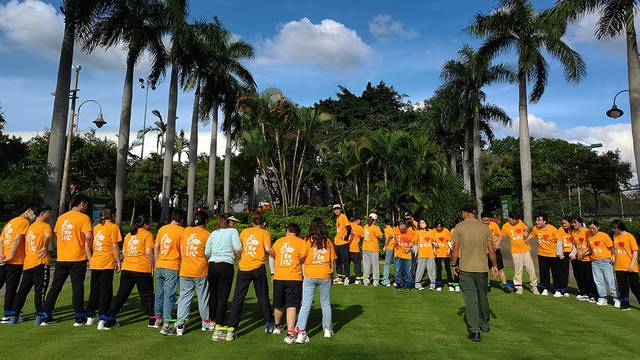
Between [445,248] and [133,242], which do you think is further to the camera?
[445,248]

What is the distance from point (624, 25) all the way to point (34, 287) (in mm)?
19062

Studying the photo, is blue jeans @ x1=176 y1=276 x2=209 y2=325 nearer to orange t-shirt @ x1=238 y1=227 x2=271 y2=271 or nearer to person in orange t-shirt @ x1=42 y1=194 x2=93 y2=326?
orange t-shirt @ x1=238 y1=227 x2=271 y2=271

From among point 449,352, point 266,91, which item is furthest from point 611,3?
point 266,91

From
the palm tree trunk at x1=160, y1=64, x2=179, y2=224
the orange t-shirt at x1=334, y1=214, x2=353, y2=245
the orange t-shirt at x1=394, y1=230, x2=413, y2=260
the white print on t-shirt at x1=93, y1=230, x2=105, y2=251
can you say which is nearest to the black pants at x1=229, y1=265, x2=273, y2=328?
the white print on t-shirt at x1=93, y1=230, x2=105, y2=251

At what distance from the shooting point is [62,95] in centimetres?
1761

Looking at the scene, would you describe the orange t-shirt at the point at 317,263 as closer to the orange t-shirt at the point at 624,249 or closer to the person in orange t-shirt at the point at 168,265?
the person in orange t-shirt at the point at 168,265

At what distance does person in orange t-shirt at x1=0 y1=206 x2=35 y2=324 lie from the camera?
746 cm

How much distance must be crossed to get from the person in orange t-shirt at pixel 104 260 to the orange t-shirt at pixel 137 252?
23cm

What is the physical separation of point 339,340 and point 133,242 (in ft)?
11.5

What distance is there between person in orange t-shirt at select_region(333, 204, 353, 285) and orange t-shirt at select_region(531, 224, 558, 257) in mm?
4512

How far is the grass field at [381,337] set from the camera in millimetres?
5957

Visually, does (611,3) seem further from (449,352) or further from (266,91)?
(266,91)

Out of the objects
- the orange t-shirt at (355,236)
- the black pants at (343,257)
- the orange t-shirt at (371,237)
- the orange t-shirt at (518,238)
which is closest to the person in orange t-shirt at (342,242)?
the black pants at (343,257)

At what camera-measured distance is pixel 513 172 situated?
155ft
